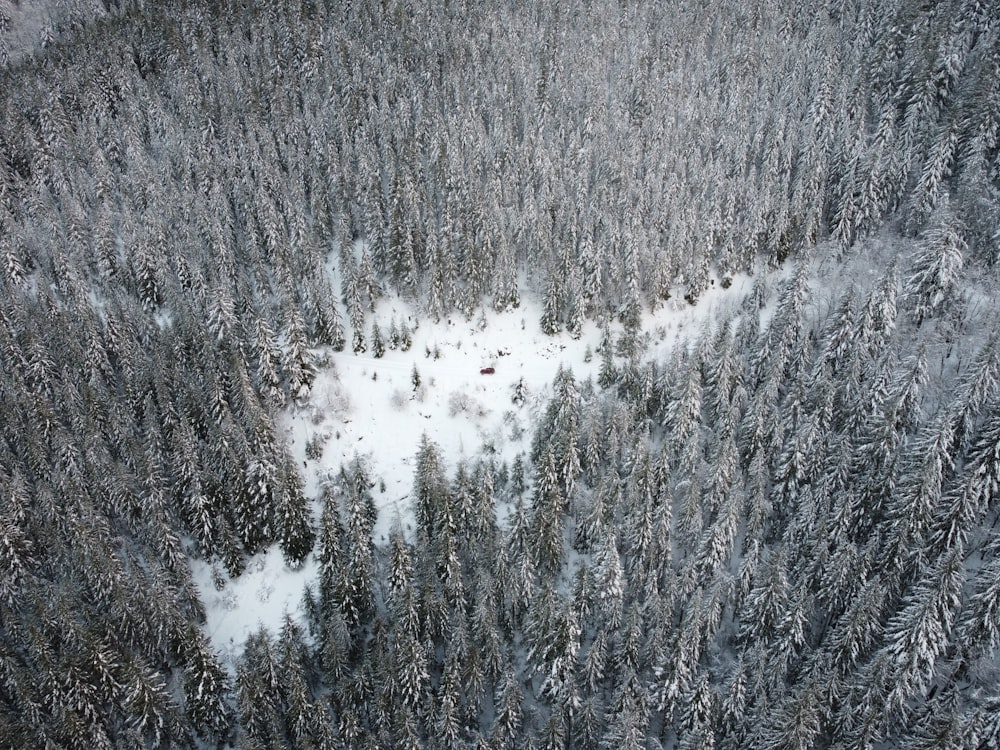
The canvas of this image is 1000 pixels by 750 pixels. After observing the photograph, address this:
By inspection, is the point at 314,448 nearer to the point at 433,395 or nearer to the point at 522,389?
the point at 433,395

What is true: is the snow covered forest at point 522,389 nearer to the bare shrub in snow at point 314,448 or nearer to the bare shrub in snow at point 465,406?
the bare shrub in snow at point 465,406

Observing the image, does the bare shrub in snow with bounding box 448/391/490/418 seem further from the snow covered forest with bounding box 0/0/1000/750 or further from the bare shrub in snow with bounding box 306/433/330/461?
the bare shrub in snow with bounding box 306/433/330/461

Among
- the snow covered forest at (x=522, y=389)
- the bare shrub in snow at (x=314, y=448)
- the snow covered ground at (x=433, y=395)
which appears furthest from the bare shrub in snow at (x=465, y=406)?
the bare shrub in snow at (x=314, y=448)

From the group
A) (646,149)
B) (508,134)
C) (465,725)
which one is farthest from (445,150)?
(465,725)

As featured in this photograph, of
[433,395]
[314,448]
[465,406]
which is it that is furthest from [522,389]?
[314,448]

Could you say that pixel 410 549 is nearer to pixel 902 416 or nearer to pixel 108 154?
pixel 902 416

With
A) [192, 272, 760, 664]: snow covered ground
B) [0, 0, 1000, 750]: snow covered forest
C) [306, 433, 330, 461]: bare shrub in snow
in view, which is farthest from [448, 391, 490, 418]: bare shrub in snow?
[306, 433, 330, 461]: bare shrub in snow
